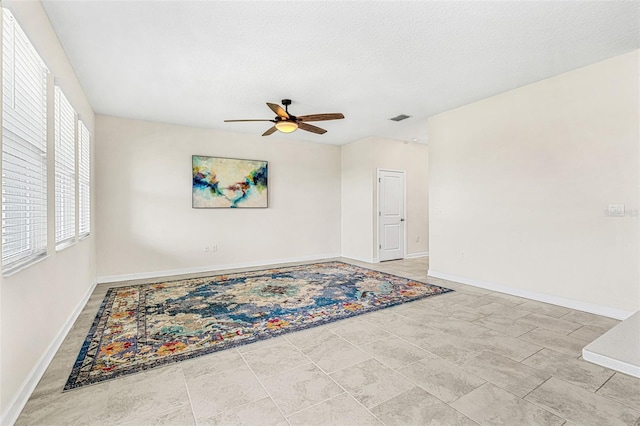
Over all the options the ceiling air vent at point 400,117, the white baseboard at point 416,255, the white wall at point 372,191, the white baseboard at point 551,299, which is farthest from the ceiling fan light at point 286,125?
the white baseboard at point 416,255

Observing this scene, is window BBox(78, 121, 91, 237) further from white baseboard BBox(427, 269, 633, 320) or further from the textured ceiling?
white baseboard BBox(427, 269, 633, 320)

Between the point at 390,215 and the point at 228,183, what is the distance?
351 cm

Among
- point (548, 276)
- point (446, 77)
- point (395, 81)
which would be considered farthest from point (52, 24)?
point (548, 276)

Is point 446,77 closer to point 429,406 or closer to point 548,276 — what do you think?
point 548,276

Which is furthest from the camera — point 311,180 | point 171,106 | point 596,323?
point 311,180

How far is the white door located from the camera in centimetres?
658

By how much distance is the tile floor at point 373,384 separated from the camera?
1.68 meters

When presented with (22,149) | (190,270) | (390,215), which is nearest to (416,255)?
(390,215)

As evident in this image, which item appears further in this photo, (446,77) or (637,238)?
(446,77)

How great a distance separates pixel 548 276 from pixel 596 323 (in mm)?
743

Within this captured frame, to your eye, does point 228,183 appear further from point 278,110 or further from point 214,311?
point 214,311

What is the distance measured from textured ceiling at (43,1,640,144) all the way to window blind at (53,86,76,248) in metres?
0.56

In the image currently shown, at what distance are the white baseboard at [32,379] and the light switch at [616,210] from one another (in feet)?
16.6

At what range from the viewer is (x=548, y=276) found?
3.66 metres
